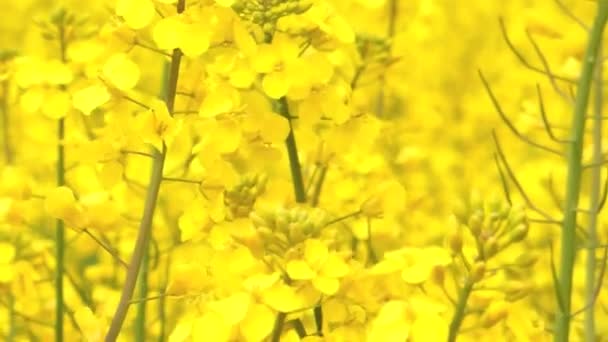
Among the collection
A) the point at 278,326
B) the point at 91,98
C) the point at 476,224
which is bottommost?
the point at 278,326

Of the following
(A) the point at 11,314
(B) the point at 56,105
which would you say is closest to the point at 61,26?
(B) the point at 56,105

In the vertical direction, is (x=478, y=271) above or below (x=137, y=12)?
below

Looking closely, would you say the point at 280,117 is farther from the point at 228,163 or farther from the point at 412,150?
the point at 412,150

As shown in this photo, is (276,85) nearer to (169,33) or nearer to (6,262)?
(169,33)

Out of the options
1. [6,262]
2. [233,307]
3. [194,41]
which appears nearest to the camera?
[233,307]

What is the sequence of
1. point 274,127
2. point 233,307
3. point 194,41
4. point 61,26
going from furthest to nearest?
point 61,26 → point 274,127 → point 194,41 → point 233,307

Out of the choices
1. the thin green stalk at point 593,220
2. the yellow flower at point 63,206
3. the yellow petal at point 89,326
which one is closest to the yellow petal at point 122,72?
the yellow flower at point 63,206

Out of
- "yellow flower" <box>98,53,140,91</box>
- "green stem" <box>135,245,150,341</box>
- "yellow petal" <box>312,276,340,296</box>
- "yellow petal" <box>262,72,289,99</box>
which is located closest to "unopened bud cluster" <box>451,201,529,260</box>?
"yellow petal" <box>312,276,340,296</box>
